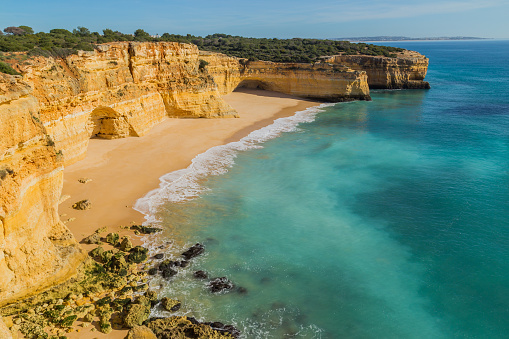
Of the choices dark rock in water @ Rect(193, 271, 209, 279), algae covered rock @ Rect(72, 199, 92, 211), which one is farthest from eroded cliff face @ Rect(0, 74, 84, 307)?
algae covered rock @ Rect(72, 199, 92, 211)

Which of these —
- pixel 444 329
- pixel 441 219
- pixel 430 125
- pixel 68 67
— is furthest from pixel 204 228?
pixel 430 125

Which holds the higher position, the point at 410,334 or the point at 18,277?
the point at 18,277

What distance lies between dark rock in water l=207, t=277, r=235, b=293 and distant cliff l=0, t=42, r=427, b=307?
4.71 m

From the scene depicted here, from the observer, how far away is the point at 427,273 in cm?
1270

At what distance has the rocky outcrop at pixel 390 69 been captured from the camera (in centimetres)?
5272

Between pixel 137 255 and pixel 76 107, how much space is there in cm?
1175

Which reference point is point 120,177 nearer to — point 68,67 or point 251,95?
point 68,67

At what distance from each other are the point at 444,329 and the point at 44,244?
12.7m

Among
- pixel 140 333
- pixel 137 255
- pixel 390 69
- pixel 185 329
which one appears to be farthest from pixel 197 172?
pixel 390 69

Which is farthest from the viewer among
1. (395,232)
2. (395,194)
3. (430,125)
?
(430,125)

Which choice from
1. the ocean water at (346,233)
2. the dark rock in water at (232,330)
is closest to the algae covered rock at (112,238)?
the ocean water at (346,233)

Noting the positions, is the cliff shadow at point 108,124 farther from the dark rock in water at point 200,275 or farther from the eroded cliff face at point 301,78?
the eroded cliff face at point 301,78

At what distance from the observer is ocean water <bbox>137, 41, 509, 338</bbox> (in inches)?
426

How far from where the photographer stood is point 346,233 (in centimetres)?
1537
